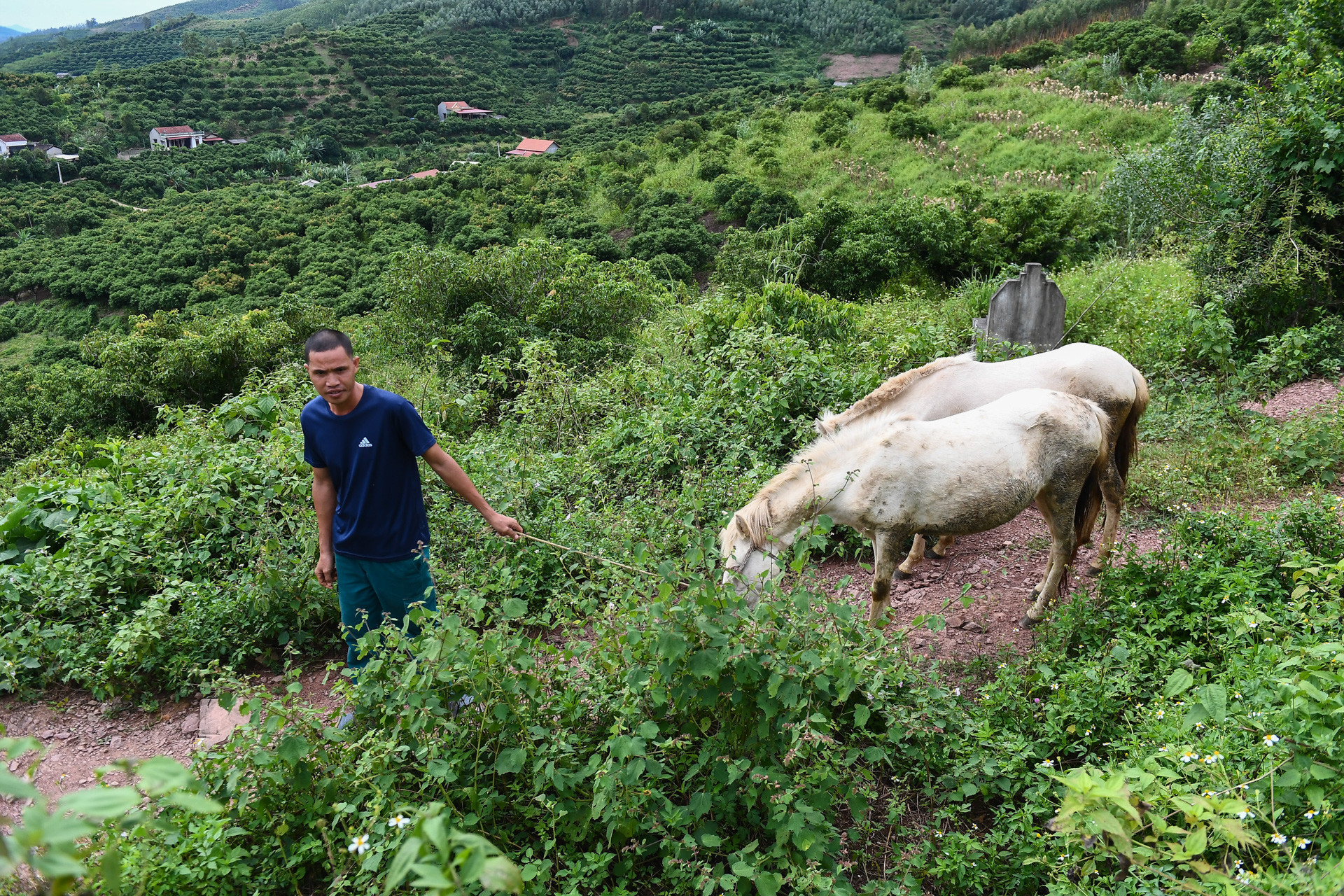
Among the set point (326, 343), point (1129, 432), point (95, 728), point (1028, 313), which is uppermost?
point (326, 343)

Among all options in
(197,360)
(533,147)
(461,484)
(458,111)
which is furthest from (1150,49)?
(458,111)

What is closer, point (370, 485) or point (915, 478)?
point (370, 485)

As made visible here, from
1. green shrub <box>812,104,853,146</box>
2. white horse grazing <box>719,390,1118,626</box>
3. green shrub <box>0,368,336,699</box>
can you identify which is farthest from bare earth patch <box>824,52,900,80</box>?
green shrub <box>0,368,336,699</box>

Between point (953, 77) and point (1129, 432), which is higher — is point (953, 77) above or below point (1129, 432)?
above

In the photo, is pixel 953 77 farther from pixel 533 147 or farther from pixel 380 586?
pixel 380 586

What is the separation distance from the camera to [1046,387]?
17.6 ft

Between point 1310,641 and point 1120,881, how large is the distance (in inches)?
56.4

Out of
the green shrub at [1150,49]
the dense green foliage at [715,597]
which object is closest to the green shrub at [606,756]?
the dense green foliage at [715,597]

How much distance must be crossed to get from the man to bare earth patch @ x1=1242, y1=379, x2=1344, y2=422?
6.83 meters

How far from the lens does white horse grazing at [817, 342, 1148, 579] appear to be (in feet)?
17.1

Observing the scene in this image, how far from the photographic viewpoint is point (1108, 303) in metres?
8.92

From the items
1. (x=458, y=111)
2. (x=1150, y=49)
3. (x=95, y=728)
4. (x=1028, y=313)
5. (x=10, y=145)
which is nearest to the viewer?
(x=95, y=728)

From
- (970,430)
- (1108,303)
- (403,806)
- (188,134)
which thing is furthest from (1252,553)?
(188,134)

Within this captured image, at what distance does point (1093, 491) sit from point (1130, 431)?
0.93 metres
